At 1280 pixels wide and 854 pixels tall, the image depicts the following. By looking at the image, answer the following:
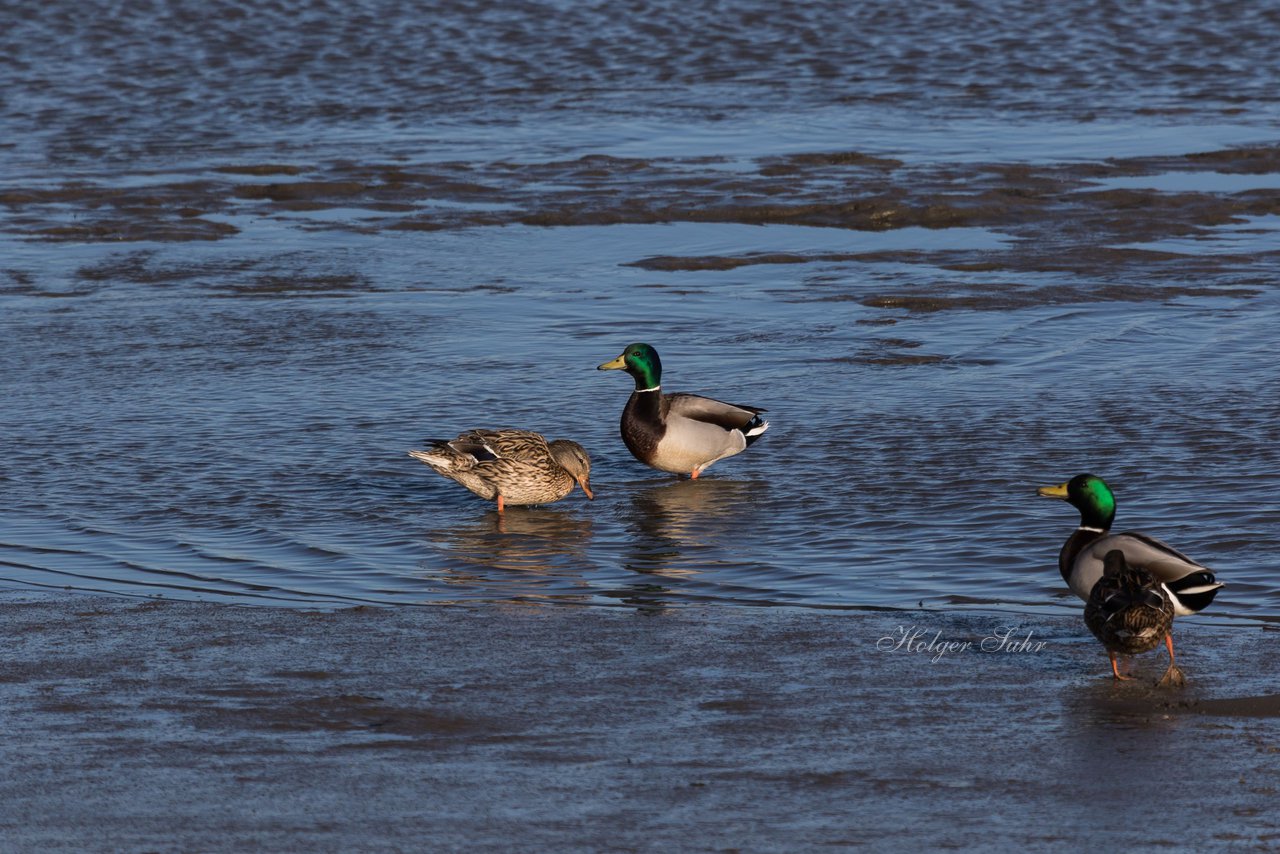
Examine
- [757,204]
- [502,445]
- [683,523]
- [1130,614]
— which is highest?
[1130,614]

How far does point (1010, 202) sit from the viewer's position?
63.2 feet

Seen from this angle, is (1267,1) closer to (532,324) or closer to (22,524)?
(532,324)

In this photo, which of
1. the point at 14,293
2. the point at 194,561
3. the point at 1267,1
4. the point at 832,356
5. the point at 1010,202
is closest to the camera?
the point at 194,561

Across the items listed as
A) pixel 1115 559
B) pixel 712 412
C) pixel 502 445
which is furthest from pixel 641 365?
pixel 1115 559

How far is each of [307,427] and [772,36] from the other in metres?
21.2

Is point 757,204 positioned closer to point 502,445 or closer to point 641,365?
point 641,365

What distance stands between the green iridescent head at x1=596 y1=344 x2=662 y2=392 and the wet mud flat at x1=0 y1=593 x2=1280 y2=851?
324 centimetres

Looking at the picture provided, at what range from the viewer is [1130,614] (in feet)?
23.2

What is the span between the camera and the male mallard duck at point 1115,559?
289 inches

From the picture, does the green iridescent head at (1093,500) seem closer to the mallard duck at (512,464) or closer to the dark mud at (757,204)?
the mallard duck at (512,464)

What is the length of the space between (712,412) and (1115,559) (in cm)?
408

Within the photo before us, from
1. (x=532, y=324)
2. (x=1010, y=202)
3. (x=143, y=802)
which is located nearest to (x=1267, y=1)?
(x=1010, y=202)

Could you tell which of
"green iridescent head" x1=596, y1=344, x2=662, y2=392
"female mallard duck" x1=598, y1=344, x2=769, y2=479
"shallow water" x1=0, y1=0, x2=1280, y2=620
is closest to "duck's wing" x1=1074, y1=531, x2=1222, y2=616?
"shallow water" x1=0, y1=0, x2=1280, y2=620

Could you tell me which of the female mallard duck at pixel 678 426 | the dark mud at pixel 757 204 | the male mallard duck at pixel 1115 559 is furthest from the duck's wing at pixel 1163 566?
the dark mud at pixel 757 204
